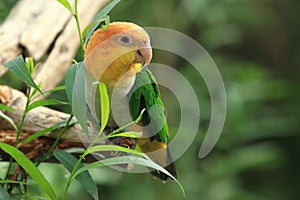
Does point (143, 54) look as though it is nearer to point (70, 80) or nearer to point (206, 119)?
point (70, 80)

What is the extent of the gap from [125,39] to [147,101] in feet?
0.51

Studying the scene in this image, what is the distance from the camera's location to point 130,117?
941mm

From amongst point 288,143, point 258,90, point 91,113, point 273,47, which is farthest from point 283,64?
point 91,113

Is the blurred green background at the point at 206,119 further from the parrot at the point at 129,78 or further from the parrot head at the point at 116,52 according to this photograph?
the parrot head at the point at 116,52

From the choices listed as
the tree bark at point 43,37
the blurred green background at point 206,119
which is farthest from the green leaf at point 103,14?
the blurred green background at point 206,119

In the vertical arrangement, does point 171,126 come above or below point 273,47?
above

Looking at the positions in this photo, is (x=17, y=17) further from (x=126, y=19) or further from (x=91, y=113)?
(x=126, y=19)

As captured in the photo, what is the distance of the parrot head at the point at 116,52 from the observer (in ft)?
2.63

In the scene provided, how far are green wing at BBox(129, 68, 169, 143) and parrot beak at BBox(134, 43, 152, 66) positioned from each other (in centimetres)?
7

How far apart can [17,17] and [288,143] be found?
2241 mm

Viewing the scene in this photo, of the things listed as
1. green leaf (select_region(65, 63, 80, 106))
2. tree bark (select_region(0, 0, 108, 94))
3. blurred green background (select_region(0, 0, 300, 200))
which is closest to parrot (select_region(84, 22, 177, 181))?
green leaf (select_region(65, 63, 80, 106))

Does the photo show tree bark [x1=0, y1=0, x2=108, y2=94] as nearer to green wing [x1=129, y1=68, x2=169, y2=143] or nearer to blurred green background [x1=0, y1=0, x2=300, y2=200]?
blurred green background [x1=0, y1=0, x2=300, y2=200]

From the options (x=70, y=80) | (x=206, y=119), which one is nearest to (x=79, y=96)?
(x=70, y=80)

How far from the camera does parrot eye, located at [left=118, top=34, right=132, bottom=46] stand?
0.80 metres
